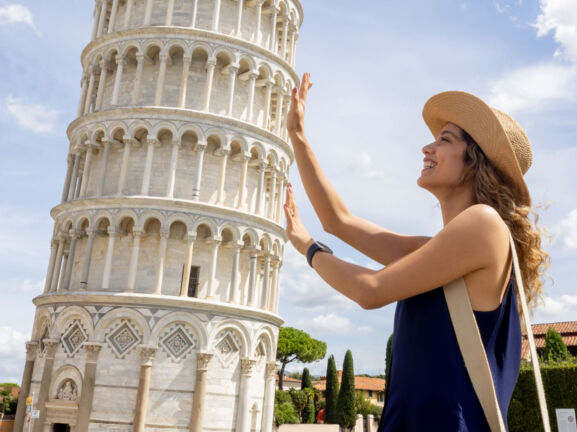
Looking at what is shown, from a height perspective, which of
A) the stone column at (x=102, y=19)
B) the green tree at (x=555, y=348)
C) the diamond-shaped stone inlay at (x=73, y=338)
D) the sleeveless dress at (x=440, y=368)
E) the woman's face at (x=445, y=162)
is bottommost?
the sleeveless dress at (x=440, y=368)

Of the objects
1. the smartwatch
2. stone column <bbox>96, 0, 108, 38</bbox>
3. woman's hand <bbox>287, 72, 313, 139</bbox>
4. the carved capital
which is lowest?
the smartwatch

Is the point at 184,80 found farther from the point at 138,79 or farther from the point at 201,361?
the point at 201,361

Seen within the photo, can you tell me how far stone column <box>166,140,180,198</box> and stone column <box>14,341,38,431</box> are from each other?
850 centimetres

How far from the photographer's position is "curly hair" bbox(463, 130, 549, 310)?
167 centimetres

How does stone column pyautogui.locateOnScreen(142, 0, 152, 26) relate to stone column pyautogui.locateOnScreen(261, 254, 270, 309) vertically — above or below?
above

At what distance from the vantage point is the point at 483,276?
4.90ft

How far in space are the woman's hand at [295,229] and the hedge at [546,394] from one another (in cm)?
1839

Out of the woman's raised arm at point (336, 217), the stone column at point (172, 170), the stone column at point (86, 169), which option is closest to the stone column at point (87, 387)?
the stone column at point (172, 170)

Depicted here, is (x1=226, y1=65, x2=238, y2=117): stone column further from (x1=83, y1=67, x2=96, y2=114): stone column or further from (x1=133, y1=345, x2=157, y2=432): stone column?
(x1=133, y1=345, x2=157, y2=432): stone column

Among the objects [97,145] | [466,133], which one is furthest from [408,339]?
[97,145]

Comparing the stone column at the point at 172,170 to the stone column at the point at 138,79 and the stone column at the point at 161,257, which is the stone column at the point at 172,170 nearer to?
the stone column at the point at 161,257

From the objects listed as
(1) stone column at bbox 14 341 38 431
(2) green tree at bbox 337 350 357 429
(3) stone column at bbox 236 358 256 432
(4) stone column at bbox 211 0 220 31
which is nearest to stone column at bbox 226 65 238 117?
(4) stone column at bbox 211 0 220 31

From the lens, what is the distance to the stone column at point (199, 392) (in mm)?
21422

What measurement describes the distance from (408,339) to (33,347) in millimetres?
25780
